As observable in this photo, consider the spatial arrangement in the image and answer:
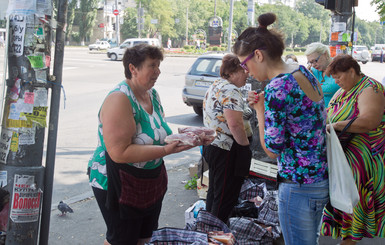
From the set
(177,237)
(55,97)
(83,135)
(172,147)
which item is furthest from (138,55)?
(83,135)

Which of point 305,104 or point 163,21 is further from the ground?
point 163,21

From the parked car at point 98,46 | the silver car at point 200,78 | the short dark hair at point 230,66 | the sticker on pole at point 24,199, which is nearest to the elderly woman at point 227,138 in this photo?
the short dark hair at point 230,66

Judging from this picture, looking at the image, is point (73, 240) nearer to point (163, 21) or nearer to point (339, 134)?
point (339, 134)

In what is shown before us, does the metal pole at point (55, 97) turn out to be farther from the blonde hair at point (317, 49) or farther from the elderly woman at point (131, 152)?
the blonde hair at point (317, 49)

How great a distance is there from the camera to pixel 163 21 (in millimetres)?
68750

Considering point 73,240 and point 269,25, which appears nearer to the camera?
point 269,25

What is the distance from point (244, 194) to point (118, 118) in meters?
2.69

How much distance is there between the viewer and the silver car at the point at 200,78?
11031mm

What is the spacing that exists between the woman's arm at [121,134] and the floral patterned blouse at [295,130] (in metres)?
0.66

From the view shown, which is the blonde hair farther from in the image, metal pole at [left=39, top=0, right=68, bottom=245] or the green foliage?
metal pole at [left=39, top=0, right=68, bottom=245]

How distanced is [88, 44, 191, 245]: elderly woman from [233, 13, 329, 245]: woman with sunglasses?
61cm

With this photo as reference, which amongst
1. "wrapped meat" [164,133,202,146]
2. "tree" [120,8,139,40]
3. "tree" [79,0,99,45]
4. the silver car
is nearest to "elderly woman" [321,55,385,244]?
"wrapped meat" [164,133,202,146]

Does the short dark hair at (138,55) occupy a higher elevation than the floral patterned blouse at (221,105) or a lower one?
higher

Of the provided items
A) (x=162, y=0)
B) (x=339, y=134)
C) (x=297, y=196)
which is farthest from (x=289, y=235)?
(x=162, y=0)
